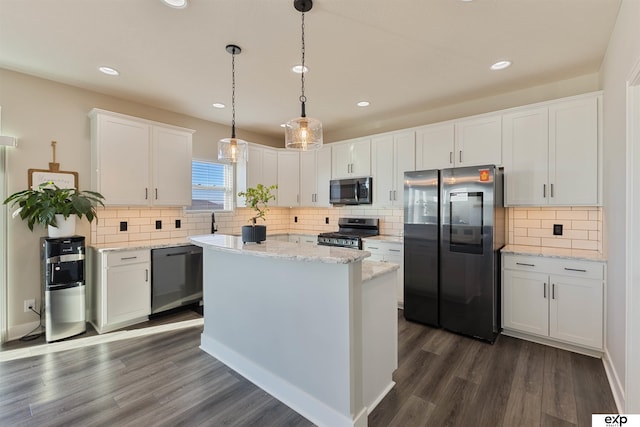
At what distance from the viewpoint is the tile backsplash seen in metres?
3.06

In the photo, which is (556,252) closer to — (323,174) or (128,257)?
(323,174)

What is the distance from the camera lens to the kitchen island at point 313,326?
68.3 inches

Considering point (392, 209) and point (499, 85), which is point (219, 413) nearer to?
point (392, 209)

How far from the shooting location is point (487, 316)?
293cm

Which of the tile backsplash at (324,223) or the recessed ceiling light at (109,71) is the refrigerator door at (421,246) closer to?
the tile backsplash at (324,223)

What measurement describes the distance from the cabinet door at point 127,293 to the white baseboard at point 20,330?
755 millimetres

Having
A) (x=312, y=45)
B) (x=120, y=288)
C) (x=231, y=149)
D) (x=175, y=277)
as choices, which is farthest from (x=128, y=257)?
(x=312, y=45)

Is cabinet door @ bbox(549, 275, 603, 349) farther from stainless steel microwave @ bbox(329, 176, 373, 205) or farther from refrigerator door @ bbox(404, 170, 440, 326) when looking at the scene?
stainless steel microwave @ bbox(329, 176, 373, 205)

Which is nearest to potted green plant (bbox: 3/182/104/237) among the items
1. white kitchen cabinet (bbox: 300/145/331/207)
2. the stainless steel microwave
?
white kitchen cabinet (bbox: 300/145/331/207)

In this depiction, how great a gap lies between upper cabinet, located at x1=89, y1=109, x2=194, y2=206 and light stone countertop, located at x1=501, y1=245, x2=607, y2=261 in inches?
162

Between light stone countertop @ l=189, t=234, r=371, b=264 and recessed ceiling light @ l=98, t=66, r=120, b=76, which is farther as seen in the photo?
recessed ceiling light @ l=98, t=66, r=120, b=76

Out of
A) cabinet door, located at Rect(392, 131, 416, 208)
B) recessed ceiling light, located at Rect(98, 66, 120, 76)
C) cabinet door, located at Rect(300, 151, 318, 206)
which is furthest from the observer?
cabinet door, located at Rect(300, 151, 318, 206)

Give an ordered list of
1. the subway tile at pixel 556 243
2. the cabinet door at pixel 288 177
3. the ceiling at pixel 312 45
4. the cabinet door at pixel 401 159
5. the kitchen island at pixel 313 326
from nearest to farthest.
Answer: the kitchen island at pixel 313 326
the ceiling at pixel 312 45
the subway tile at pixel 556 243
the cabinet door at pixel 401 159
the cabinet door at pixel 288 177

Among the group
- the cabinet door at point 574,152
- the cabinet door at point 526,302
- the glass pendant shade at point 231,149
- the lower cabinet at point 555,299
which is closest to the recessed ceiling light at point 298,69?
the glass pendant shade at point 231,149
